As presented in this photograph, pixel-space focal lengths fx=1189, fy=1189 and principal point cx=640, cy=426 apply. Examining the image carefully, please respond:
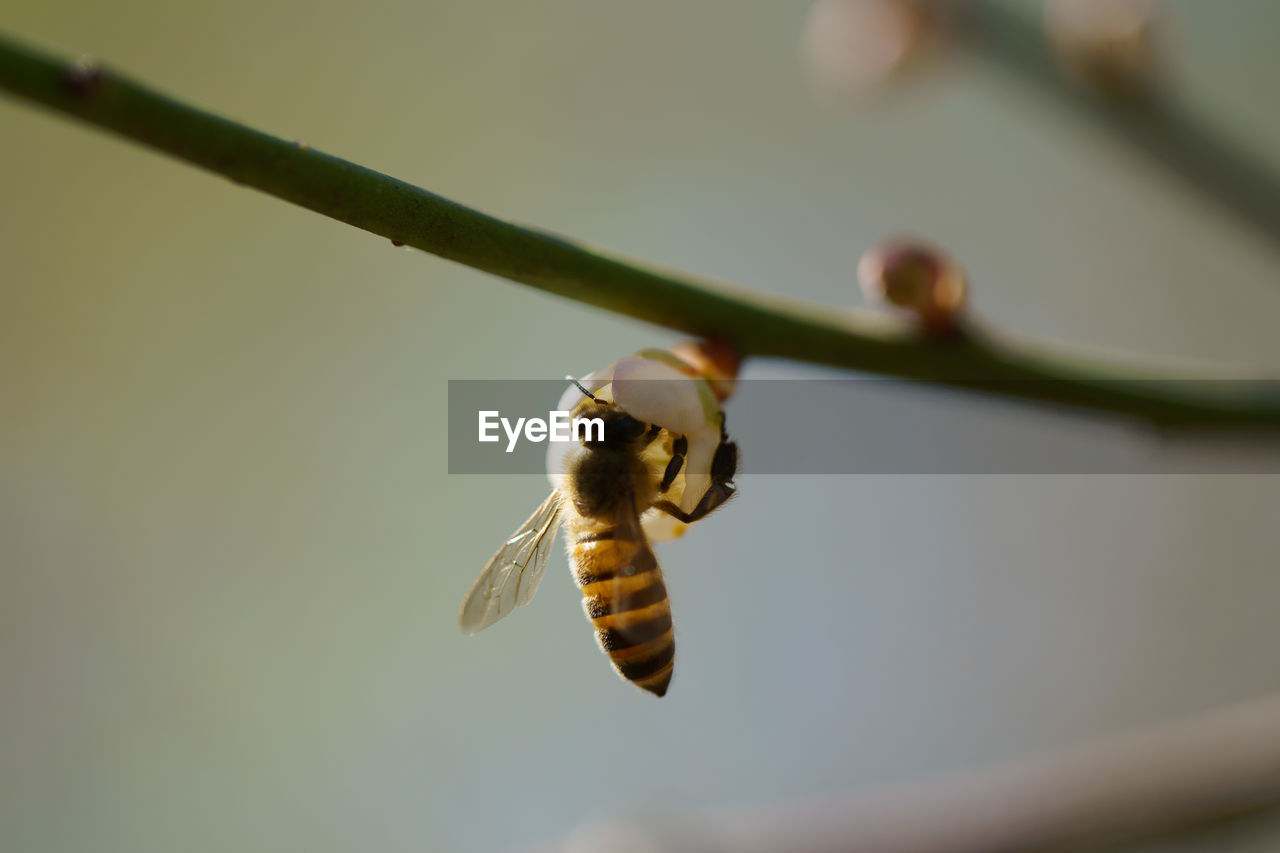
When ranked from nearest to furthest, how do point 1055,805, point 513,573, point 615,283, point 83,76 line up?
point 83,76 < point 615,283 < point 513,573 < point 1055,805

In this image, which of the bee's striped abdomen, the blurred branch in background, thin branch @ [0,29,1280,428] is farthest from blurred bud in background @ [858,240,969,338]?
the blurred branch in background

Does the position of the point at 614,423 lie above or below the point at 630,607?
above

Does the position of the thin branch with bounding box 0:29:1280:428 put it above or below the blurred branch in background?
above

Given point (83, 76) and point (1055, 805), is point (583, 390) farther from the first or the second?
point (1055, 805)

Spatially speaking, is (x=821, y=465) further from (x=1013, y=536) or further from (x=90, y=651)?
(x=90, y=651)

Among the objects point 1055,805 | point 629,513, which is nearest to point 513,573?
point 629,513

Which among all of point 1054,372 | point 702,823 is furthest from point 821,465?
point 1054,372

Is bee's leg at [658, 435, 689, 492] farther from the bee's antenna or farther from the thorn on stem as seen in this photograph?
the thorn on stem
